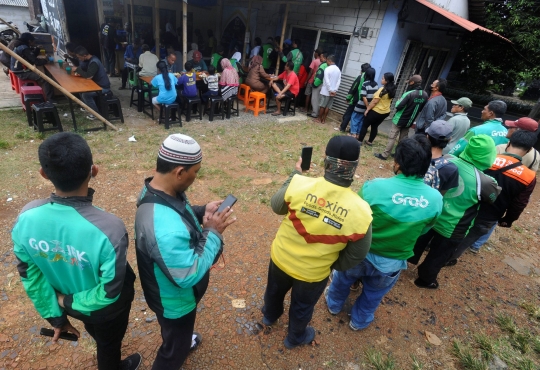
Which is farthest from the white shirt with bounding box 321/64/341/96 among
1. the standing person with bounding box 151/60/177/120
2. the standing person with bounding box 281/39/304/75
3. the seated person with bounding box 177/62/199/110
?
the standing person with bounding box 151/60/177/120

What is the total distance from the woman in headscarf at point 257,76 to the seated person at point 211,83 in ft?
4.55

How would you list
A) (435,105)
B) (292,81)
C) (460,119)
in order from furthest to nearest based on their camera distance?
(292,81) < (435,105) < (460,119)

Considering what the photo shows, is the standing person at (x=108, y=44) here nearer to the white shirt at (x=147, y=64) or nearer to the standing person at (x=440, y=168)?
the white shirt at (x=147, y=64)

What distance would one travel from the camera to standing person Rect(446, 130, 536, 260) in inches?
122

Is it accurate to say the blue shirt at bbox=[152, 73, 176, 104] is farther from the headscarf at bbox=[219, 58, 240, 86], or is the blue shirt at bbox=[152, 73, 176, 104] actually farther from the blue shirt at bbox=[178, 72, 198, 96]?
the headscarf at bbox=[219, 58, 240, 86]

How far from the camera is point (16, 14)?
15.2 metres

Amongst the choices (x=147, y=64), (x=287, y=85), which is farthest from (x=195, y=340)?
(x=287, y=85)

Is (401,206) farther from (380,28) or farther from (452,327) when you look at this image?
(380,28)

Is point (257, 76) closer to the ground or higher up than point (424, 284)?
higher up

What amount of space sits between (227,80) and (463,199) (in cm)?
605

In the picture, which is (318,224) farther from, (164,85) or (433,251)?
(164,85)

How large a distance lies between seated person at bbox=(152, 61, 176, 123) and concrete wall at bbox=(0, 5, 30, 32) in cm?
1418

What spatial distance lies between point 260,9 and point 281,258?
10.7m

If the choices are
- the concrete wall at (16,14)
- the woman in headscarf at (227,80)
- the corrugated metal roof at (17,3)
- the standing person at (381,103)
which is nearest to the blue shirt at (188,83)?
the woman in headscarf at (227,80)
